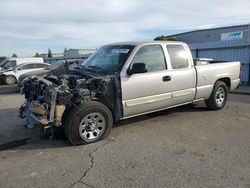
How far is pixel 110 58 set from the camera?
5918mm

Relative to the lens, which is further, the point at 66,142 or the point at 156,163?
the point at 66,142

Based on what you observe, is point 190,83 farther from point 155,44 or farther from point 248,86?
point 248,86

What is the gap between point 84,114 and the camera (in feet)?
15.9

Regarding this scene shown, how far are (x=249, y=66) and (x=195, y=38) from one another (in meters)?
29.7

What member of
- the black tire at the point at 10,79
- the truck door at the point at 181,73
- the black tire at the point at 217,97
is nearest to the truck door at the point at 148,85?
the truck door at the point at 181,73

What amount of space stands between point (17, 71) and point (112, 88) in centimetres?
1372

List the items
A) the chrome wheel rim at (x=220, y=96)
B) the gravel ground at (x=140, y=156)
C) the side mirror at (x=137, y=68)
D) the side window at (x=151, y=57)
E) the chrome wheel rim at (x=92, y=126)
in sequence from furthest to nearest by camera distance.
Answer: the chrome wheel rim at (x=220, y=96)
the side window at (x=151, y=57)
the side mirror at (x=137, y=68)
the chrome wheel rim at (x=92, y=126)
the gravel ground at (x=140, y=156)

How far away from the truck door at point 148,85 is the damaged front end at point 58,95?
51 cm

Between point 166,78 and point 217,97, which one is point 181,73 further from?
point 217,97

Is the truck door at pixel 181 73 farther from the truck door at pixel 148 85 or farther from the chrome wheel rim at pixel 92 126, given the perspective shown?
the chrome wheel rim at pixel 92 126

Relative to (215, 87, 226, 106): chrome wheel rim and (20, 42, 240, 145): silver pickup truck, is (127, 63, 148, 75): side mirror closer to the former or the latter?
(20, 42, 240, 145): silver pickup truck

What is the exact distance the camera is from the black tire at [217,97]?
23.8 ft

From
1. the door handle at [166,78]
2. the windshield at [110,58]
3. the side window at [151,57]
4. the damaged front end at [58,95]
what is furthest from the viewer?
the door handle at [166,78]

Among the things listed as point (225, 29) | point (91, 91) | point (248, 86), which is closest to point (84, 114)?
point (91, 91)
